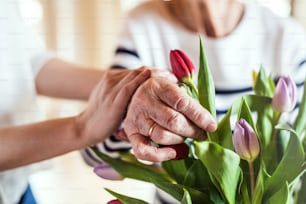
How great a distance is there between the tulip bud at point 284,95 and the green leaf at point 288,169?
0.04m

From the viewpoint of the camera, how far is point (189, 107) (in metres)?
0.38

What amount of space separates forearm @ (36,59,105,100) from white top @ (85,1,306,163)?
0.04m

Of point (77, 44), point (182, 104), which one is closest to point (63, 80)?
point (77, 44)

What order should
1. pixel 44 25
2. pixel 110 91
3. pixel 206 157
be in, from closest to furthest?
pixel 206 157 → pixel 110 91 → pixel 44 25

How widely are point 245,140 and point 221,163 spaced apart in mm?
26

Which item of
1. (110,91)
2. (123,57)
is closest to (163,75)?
(110,91)

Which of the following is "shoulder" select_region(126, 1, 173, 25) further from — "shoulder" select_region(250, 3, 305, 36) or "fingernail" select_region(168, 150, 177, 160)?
"fingernail" select_region(168, 150, 177, 160)

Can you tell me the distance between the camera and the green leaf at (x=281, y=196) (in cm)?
38

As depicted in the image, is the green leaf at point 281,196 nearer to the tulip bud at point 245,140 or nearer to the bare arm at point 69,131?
the tulip bud at point 245,140

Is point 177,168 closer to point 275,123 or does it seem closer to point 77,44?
point 275,123

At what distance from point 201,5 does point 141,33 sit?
0.08 m

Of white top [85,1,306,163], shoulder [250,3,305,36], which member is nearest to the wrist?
white top [85,1,306,163]

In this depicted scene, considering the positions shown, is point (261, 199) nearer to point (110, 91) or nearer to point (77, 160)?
point (110, 91)

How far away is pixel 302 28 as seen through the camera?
603 millimetres
